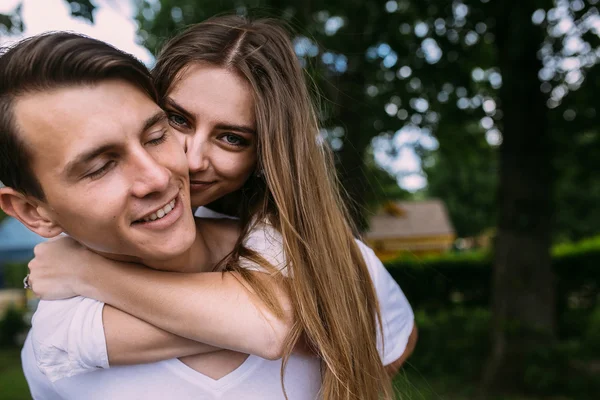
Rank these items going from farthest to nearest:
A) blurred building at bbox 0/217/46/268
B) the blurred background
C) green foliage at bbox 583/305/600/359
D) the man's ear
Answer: blurred building at bbox 0/217/46/268 < green foliage at bbox 583/305/600/359 < the blurred background < the man's ear

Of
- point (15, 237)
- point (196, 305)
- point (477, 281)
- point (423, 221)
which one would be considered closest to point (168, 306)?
point (196, 305)

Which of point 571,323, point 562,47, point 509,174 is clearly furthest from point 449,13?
point 571,323

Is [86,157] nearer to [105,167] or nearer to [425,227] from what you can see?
[105,167]

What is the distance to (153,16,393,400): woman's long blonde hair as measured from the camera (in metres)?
1.61

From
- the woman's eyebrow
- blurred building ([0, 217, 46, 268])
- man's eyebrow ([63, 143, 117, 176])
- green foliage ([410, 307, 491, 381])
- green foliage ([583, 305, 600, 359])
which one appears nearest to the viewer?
man's eyebrow ([63, 143, 117, 176])

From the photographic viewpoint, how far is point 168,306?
5.07ft

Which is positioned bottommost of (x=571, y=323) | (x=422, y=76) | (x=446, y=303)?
(x=446, y=303)

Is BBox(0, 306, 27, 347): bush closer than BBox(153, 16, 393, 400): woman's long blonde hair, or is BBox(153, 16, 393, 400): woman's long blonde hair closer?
BBox(153, 16, 393, 400): woman's long blonde hair

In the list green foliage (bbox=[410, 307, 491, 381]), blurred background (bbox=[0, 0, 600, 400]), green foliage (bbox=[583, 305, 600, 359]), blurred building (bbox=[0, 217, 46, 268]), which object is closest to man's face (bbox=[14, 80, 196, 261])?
blurred background (bbox=[0, 0, 600, 400])

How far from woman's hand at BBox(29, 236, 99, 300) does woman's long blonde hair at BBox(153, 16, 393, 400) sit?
405 millimetres

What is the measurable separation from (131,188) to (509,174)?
688 cm

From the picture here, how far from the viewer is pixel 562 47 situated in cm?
724

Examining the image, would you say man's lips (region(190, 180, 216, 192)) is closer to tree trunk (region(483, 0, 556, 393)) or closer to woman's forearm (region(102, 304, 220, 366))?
woman's forearm (region(102, 304, 220, 366))

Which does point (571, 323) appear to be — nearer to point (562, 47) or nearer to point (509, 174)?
point (509, 174)
